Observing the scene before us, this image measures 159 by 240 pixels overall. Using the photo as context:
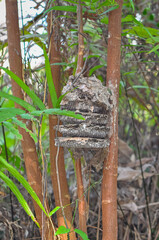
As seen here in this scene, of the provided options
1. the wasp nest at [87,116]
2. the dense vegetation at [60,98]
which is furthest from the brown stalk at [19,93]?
the wasp nest at [87,116]

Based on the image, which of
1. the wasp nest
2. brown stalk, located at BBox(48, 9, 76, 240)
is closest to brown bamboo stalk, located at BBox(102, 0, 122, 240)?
the wasp nest

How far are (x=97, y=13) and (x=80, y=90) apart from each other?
0.28 metres

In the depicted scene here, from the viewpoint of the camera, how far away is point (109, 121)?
69 centimetres

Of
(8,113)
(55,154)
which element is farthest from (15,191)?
(55,154)

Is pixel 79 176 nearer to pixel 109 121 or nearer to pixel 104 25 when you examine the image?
pixel 109 121

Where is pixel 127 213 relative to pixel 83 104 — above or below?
below

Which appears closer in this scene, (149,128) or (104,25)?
(104,25)

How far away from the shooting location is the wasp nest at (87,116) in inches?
24.9

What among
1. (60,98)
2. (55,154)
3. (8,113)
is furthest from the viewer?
(55,154)

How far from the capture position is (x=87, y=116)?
25.4 inches

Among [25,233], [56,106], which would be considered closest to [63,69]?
[56,106]

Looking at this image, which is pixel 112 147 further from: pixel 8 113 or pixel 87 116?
pixel 8 113

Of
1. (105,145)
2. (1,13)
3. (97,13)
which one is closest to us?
(105,145)

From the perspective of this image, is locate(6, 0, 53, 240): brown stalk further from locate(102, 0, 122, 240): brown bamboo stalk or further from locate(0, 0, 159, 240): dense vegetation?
locate(102, 0, 122, 240): brown bamboo stalk
